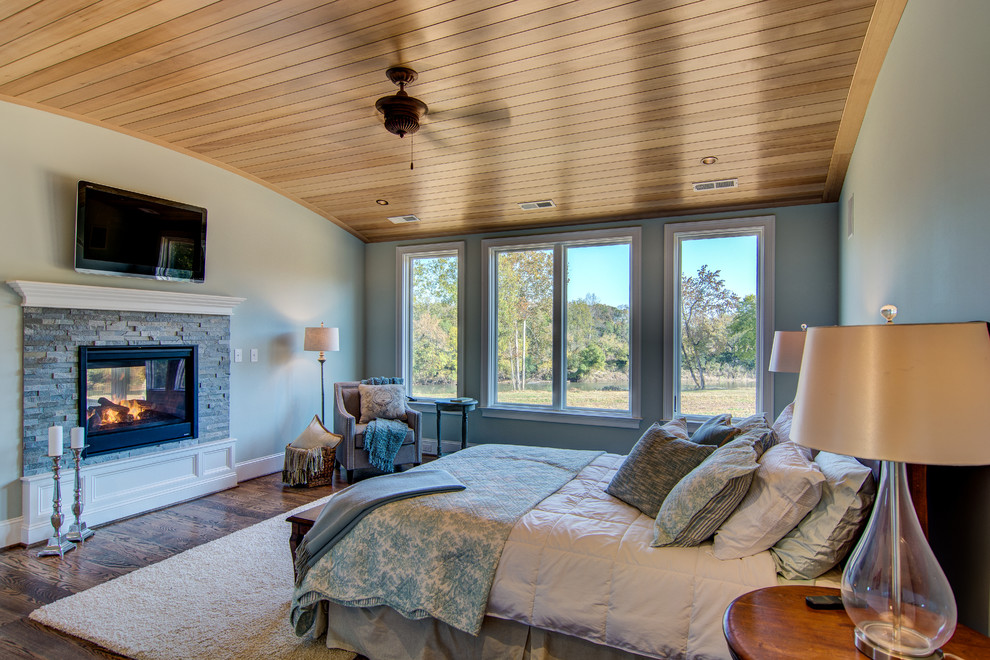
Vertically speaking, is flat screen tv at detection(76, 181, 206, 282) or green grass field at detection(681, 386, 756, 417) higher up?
flat screen tv at detection(76, 181, 206, 282)

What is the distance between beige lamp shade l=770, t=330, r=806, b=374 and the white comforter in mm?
1673

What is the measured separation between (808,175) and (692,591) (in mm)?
3393

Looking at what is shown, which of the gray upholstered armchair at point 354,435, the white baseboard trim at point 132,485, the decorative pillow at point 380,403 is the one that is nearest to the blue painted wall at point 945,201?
the gray upholstered armchair at point 354,435

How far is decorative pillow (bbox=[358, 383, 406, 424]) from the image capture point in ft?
16.9

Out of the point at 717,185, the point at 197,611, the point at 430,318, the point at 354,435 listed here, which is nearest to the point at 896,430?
the point at 197,611

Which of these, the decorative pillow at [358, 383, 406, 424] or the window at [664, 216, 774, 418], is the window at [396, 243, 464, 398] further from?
the window at [664, 216, 774, 418]

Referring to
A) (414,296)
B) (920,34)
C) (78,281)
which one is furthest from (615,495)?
(414,296)

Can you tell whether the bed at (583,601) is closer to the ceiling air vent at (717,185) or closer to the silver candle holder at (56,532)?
the silver candle holder at (56,532)

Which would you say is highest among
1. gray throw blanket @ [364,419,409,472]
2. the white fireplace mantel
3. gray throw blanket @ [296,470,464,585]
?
the white fireplace mantel

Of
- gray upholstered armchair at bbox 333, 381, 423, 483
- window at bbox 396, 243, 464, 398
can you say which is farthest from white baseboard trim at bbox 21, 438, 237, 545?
window at bbox 396, 243, 464, 398

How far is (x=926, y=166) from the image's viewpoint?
172 cm

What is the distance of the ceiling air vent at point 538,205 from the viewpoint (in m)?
4.78

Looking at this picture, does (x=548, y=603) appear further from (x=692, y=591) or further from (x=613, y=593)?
(x=692, y=591)

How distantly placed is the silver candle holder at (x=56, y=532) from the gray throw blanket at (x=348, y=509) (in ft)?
6.13
